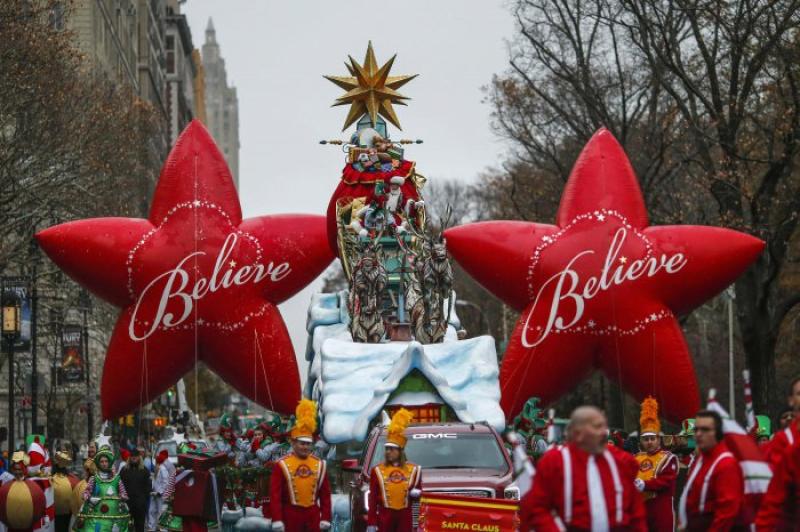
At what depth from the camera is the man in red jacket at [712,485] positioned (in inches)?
417

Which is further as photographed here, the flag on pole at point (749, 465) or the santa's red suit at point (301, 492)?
the santa's red suit at point (301, 492)

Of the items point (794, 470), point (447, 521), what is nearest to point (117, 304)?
point (447, 521)

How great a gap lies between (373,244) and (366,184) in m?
1.31

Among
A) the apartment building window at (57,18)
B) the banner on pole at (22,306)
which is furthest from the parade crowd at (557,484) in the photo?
the apartment building window at (57,18)

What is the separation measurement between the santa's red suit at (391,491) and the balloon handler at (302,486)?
523 mm

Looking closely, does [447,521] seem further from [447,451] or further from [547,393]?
[547,393]

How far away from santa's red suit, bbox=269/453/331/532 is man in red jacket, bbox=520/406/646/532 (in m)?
5.00

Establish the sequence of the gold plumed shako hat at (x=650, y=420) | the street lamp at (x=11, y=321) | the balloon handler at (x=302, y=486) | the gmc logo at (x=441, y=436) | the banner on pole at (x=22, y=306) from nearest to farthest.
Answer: the balloon handler at (x=302, y=486) < the gold plumed shako hat at (x=650, y=420) < the gmc logo at (x=441, y=436) < the street lamp at (x=11, y=321) < the banner on pole at (x=22, y=306)

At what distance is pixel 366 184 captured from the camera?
28812 millimetres

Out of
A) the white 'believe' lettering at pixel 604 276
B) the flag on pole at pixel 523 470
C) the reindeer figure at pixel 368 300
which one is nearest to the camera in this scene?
the flag on pole at pixel 523 470

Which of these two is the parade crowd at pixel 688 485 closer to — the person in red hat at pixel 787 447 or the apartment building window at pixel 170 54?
the person in red hat at pixel 787 447

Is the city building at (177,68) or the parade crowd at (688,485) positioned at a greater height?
the city building at (177,68)

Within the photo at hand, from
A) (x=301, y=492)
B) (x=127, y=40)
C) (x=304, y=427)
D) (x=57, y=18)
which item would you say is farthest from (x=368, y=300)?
(x=127, y=40)

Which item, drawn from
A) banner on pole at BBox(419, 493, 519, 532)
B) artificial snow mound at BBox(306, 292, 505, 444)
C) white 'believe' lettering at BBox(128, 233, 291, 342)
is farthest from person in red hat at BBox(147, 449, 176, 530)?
banner on pole at BBox(419, 493, 519, 532)
